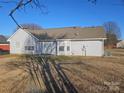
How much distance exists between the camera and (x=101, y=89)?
10.6m

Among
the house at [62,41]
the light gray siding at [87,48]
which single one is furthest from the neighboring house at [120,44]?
the light gray siding at [87,48]

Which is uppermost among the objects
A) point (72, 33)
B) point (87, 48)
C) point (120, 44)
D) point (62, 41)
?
point (72, 33)

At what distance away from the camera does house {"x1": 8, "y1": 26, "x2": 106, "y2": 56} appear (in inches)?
1460

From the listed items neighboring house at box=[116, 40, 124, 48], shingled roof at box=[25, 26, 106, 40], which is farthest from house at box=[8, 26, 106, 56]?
neighboring house at box=[116, 40, 124, 48]

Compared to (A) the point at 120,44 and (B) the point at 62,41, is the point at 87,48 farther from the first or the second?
(A) the point at 120,44

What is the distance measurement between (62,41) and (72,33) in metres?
2.73

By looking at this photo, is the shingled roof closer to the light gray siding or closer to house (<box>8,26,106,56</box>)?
house (<box>8,26,106,56</box>)

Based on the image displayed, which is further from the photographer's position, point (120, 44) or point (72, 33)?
point (120, 44)

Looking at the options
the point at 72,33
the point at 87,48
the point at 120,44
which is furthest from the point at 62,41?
the point at 120,44

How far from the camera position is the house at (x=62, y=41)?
37.1 meters

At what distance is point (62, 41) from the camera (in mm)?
39281

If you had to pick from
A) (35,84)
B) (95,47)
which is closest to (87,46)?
(95,47)

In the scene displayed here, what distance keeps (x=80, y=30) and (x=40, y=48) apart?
25.0 feet

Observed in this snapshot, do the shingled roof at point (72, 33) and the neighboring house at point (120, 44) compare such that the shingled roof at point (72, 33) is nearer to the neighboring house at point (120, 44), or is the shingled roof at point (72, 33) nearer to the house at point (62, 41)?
the house at point (62, 41)
